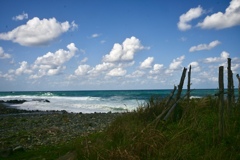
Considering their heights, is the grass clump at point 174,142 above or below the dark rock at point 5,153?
above

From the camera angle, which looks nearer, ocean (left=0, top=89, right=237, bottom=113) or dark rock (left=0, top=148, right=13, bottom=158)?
dark rock (left=0, top=148, right=13, bottom=158)

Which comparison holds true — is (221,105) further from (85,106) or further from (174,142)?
(85,106)

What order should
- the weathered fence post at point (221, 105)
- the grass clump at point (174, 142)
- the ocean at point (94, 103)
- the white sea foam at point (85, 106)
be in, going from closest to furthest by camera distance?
the grass clump at point (174, 142) → the weathered fence post at point (221, 105) → the ocean at point (94, 103) → the white sea foam at point (85, 106)

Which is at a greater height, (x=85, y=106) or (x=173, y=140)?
(x=173, y=140)

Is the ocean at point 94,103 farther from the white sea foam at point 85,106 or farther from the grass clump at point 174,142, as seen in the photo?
the grass clump at point 174,142

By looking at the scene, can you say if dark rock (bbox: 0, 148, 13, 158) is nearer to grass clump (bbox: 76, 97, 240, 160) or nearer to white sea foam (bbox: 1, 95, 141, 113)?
grass clump (bbox: 76, 97, 240, 160)

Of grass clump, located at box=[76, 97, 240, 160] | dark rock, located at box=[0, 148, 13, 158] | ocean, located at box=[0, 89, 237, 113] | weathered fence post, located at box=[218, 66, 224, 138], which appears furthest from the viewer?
ocean, located at box=[0, 89, 237, 113]

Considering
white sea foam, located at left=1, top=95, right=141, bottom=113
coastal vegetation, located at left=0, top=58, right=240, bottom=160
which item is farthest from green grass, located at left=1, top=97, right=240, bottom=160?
white sea foam, located at left=1, top=95, right=141, bottom=113

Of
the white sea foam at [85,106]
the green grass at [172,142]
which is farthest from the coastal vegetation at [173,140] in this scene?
the white sea foam at [85,106]

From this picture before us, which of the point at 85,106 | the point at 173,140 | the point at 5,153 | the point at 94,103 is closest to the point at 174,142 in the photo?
the point at 173,140

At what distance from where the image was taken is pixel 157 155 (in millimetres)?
6059

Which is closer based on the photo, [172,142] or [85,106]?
[172,142]

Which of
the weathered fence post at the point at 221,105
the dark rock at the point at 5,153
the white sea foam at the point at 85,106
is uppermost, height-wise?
the weathered fence post at the point at 221,105

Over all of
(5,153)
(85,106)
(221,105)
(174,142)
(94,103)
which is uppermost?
(221,105)
